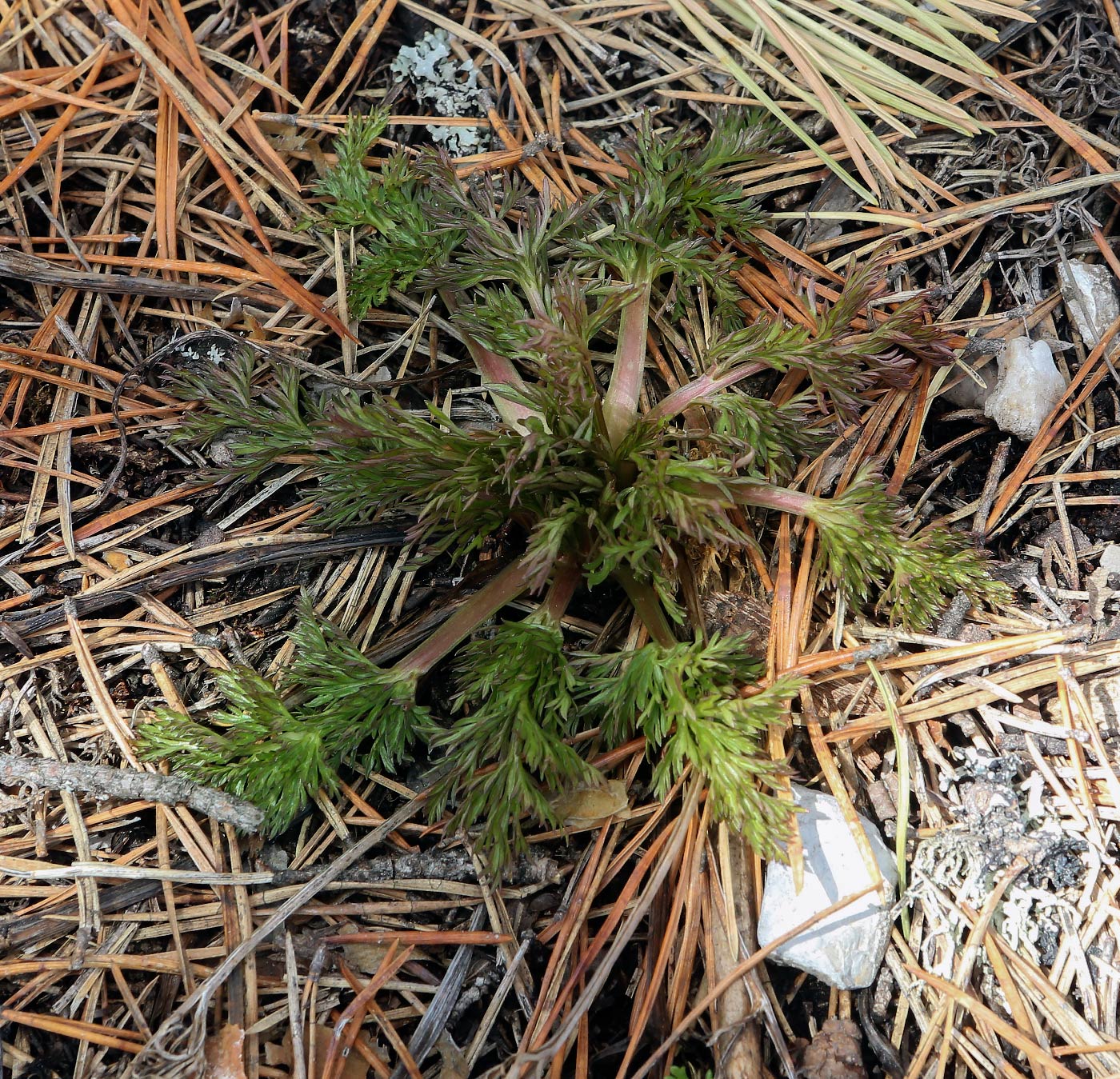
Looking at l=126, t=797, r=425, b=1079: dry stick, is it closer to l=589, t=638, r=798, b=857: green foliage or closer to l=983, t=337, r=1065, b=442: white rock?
l=589, t=638, r=798, b=857: green foliage

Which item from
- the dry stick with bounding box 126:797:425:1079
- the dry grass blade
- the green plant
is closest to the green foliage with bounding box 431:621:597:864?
the green plant

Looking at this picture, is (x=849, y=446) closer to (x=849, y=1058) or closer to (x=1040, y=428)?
(x=1040, y=428)

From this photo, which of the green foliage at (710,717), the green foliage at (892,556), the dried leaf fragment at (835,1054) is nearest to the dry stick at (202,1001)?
the green foliage at (710,717)

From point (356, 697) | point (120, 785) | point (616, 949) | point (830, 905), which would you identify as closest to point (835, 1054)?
point (830, 905)

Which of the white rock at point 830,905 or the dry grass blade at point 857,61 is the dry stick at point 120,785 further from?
the dry grass blade at point 857,61

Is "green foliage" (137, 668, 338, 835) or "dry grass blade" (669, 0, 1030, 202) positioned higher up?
"dry grass blade" (669, 0, 1030, 202)

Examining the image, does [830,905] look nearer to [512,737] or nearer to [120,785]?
[512,737]
